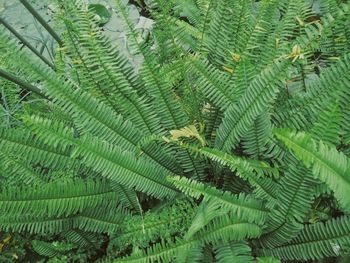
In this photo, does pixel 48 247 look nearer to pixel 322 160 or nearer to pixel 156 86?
pixel 156 86

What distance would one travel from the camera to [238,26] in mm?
2164

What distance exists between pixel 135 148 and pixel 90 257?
546 mm

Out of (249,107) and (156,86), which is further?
(156,86)

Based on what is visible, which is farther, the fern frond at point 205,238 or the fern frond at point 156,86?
the fern frond at point 156,86

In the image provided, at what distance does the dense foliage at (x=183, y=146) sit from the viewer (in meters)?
1.75

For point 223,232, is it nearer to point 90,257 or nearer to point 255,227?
point 255,227

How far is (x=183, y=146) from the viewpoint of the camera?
1.90 meters

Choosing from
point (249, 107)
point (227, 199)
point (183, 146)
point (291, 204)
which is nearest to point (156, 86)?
point (183, 146)

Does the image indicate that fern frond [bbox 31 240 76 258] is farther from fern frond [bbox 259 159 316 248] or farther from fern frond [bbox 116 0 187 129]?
fern frond [bbox 259 159 316 248]

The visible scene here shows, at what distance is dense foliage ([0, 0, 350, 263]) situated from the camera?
5.74 ft

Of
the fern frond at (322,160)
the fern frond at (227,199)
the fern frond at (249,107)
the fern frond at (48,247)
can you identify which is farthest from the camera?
the fern frond at (48,247)

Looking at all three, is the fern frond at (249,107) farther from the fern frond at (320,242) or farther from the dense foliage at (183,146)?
the fern frond at (320,242)

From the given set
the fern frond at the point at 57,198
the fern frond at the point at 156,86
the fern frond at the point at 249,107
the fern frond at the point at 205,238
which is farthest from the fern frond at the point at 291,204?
the fern frond at the point at 57,198

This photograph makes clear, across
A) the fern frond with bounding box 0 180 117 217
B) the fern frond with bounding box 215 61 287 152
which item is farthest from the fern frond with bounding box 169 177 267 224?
the fern frond with bounding box 0 180 117 217
